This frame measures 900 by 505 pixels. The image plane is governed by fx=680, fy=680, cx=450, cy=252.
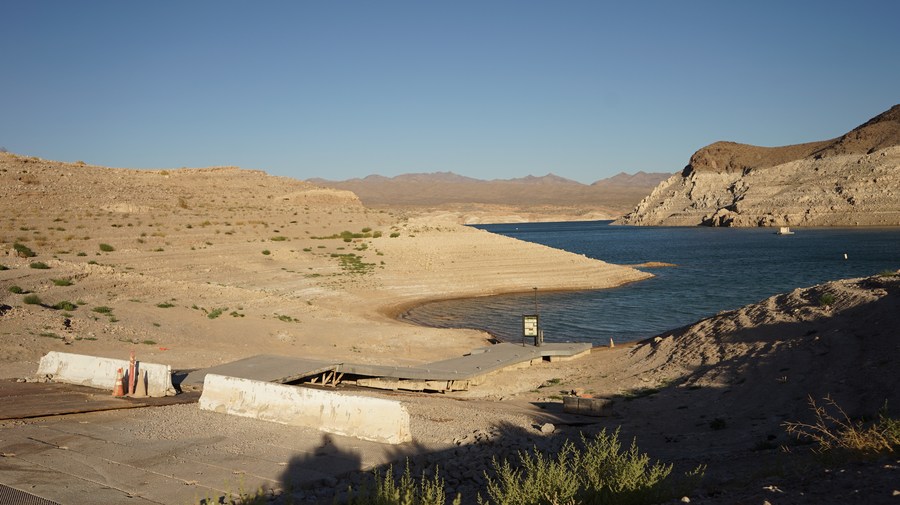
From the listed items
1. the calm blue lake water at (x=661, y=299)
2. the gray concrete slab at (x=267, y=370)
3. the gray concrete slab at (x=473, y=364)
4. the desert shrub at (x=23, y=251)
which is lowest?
the calm blue lake water at (x=661, y=299)

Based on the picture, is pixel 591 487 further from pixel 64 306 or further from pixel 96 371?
pixel 64 306

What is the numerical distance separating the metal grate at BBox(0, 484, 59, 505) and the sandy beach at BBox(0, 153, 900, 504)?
327cm

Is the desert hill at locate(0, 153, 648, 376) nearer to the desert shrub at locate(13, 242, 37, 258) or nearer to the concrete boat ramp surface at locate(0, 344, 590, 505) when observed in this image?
the desert shrub at locate(13, 242, 37, 258)

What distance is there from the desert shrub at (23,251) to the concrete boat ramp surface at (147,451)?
25.9m

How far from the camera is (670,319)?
113 ft

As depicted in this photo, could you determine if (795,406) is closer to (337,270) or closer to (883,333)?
(883,333)

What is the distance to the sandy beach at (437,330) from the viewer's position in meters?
11.4

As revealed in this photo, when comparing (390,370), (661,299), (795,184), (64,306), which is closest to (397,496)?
(390,370)

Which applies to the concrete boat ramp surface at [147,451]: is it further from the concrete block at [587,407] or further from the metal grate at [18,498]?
the concrete block at [587,407]

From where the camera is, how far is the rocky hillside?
130250mm

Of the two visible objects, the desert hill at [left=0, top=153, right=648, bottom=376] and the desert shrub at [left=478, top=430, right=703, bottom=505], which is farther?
A: the desert hill at [left=0, top=153, right=648, bottom=376]

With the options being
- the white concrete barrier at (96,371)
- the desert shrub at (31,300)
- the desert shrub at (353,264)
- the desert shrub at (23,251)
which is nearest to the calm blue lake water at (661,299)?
the desert shrub at (353,264)

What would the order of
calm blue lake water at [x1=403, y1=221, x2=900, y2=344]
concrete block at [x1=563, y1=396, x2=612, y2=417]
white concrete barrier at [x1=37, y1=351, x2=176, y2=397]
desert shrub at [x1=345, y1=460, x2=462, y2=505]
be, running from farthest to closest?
calm blue lake water at [x1=403, y1=221, x2=900, y2=344] < concrete block at [x1=563, y1=396, x2=612, y2=417] < white concrete barrier at [x1=37, y1=351, x2=176, y2=397] < desert shrub at [x1=345, y1=460, x2=462, y2=505]

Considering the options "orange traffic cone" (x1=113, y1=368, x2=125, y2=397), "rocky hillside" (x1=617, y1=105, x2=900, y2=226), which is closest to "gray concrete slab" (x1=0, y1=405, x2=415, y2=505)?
"orange traffic cone" (x1=113, y1=368, x2=125, y2=397)
